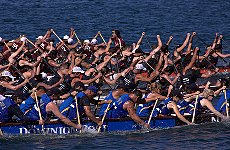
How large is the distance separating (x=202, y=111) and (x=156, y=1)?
38107mm

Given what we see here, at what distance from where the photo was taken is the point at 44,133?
3234cm

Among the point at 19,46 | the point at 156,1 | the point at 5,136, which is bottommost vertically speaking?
the point at 5,136

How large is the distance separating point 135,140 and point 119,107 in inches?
52.2

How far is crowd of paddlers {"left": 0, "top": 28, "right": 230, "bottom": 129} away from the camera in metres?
32.6

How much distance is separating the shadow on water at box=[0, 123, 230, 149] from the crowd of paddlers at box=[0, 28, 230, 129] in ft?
1.69

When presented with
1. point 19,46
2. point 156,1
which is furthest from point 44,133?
point 156,1

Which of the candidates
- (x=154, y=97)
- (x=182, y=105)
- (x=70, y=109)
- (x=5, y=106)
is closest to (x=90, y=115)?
(x=70, y=109)

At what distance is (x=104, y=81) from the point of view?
1467 inches

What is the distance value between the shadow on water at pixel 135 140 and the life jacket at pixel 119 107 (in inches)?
24.9

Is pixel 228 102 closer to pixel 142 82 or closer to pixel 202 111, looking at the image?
pixel 202 111

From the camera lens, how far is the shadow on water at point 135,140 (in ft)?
104

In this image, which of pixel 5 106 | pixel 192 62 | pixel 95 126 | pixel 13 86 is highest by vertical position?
pixel 192 62

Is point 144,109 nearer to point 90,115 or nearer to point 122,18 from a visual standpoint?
point 90,115

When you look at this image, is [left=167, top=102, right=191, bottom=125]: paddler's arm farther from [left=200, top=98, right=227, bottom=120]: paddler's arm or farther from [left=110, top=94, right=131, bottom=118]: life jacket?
[left=110, top=94, right=131, bottom=118]: life jacket
